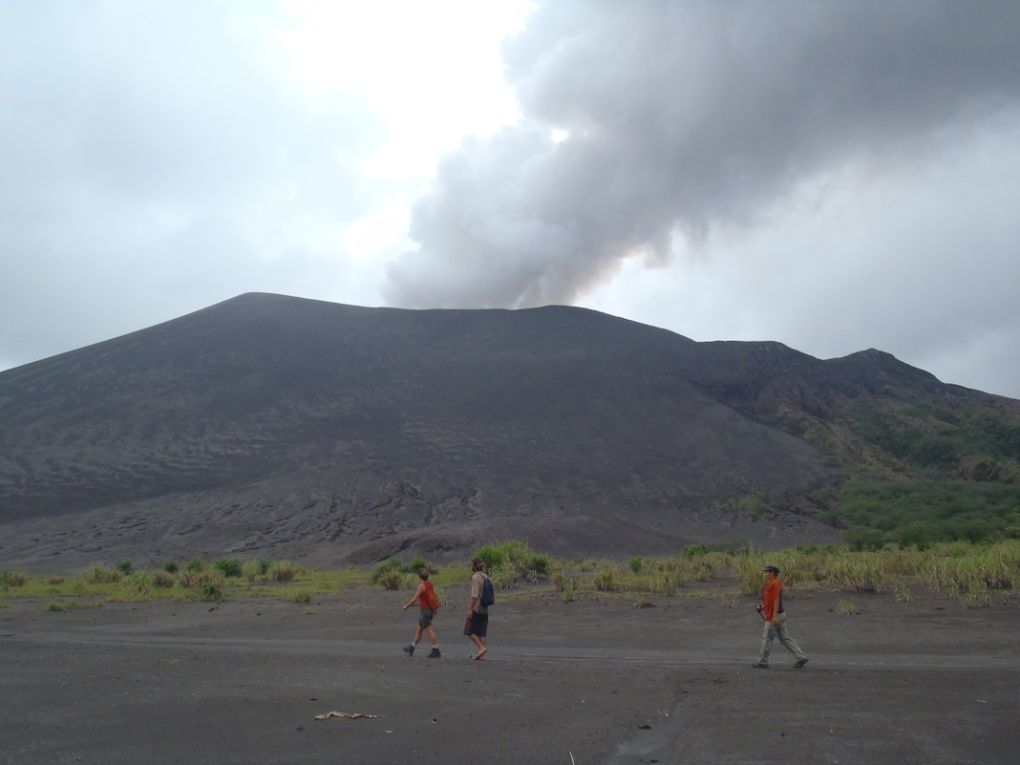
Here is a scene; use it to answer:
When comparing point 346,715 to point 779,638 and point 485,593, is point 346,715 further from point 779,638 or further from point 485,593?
point 779,638

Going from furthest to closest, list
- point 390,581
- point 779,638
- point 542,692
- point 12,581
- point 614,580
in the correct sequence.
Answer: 1. point 12,581
2. point 390,581
3. point 614,580
4. point 779,638
5. point 542,692

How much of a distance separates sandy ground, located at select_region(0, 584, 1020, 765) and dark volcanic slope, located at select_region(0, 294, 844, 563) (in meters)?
30.2

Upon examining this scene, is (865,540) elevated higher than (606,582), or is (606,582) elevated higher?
(865,540)

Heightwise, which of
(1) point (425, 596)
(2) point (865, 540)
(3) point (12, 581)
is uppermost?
(2) point (865, 540)

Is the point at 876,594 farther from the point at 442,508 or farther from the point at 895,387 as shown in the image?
the point at 895,387

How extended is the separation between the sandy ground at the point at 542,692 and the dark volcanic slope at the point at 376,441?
30.2 metres

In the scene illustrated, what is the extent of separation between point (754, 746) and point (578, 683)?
10.8ft

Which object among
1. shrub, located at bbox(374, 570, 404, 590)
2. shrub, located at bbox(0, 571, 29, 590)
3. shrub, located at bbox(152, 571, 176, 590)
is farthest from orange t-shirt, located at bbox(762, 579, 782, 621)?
shrub, located at bbox(0, 571, 29, 590)

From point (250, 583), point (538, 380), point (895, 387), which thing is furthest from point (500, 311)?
point (250, 583)

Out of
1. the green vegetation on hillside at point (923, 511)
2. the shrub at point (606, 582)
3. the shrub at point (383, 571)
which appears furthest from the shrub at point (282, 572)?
the green vegetation on hillside at point (923, 511)

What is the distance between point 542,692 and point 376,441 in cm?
5899

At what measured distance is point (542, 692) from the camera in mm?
9727

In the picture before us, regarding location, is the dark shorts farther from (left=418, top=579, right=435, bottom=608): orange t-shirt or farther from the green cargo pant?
the green cargo pant

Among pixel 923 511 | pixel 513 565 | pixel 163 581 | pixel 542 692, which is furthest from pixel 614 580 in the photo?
pixel 923 511
